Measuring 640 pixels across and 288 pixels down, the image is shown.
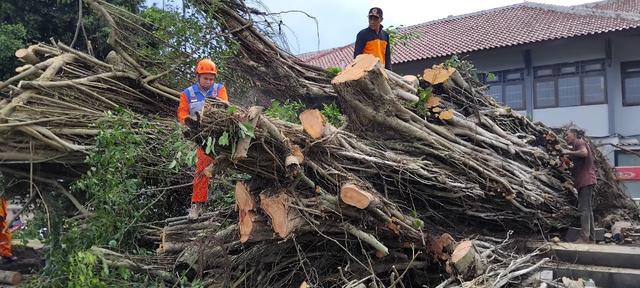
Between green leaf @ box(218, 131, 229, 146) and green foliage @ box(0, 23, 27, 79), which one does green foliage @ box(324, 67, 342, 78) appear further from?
green foliage @ box(0, 23, 27, 79)

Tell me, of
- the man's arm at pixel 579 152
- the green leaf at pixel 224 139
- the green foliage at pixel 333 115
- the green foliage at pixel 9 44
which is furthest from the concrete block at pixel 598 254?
the green foliage at pixel 9 44

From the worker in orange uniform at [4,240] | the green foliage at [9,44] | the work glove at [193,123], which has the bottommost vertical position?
the worker in orange uniform at [4,240]

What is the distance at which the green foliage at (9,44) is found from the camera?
32.3 feet

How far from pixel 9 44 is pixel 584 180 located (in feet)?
31.5

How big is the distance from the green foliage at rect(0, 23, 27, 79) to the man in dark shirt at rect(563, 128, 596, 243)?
9.37 metres

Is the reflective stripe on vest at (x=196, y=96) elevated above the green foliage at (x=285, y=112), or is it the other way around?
the reflective stripe on vest at (x=196, y=96)

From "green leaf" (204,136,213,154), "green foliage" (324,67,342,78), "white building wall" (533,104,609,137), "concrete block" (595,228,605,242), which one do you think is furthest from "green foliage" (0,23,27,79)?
"white building wall" (533,104,609,137)

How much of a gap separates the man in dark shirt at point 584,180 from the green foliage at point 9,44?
937 cm

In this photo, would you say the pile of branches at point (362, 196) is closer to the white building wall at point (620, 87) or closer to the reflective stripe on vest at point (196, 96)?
the reflective stripe on vest at point (196, 96)

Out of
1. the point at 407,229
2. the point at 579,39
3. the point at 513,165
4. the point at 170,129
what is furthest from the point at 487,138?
the point at 579,39

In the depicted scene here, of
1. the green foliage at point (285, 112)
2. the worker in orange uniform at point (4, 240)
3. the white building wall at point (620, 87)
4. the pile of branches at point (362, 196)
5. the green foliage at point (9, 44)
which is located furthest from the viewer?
the white building wall at point (620, 87)

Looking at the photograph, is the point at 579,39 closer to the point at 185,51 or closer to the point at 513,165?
the point at 513,165

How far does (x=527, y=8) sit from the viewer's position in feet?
61.5

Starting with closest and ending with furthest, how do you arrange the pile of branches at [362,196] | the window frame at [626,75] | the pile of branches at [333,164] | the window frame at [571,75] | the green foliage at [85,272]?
the pile of branches at [362,196], the pile of branches at [333,164], the green foliage at [85,272], the window frame at [626,75], the window frame at [571,75]
